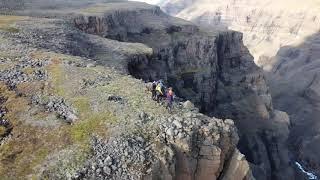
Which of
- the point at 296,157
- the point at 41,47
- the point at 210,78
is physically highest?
the point at 41,47

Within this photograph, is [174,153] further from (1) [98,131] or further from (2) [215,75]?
(2) [215,75]

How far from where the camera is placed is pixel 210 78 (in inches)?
3917

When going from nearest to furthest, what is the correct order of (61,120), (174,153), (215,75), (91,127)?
(174,153) → (91,127) → (61,120) → (215,75)

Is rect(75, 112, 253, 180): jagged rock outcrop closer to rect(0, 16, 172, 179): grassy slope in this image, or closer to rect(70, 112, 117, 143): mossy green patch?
rect(70, 112, 117, 143): mossy green patch

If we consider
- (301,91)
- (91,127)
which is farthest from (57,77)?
(301,91)

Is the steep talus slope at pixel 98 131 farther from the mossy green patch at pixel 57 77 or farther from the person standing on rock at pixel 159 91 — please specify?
the person standing on rock at pixel 159 91

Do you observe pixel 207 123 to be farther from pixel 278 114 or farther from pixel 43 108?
pixel 278 114

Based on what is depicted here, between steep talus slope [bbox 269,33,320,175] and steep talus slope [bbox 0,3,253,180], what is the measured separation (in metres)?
84.8

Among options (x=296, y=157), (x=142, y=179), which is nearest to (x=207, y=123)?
(x=142, y=179)

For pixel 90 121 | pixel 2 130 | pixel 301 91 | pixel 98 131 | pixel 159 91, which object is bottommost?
pixel 301 91

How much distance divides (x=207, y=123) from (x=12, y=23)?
34.4m

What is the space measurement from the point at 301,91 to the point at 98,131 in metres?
128

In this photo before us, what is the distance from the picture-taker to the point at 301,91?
149625 millimetres

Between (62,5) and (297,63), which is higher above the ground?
(62,5)
